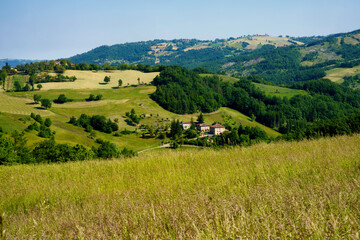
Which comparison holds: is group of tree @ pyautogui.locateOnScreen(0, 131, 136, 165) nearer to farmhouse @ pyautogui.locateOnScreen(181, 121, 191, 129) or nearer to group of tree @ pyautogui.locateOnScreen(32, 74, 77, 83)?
farmhouse @ pyautogui.locateOnScreen(181, 121, 191, 129)

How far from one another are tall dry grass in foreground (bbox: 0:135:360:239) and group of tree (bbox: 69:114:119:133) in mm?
99592

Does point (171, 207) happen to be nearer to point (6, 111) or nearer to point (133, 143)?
point (133, 143)

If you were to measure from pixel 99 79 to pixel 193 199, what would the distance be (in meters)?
182

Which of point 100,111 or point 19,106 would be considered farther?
point 100,111

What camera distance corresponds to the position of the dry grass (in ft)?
490

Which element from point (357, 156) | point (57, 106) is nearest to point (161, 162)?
point (357, 156)

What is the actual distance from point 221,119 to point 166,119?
37491 millimetres

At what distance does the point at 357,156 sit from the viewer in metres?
5.71

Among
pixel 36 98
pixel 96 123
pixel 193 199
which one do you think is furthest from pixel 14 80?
pixel 193 199

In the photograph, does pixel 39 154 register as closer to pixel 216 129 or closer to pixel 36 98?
pixel 216 129

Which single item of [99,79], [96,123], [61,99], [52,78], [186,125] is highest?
[52,78]

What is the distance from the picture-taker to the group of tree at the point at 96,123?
102000mm

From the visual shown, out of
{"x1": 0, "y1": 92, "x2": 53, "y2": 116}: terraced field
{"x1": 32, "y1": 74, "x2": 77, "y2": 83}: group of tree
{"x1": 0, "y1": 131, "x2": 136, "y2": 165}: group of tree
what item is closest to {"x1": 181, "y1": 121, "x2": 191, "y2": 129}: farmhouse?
{"x1": 0, "y1": 92, "x2": 53, "y2": 116}: terraced field

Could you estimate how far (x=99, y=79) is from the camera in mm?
171875
